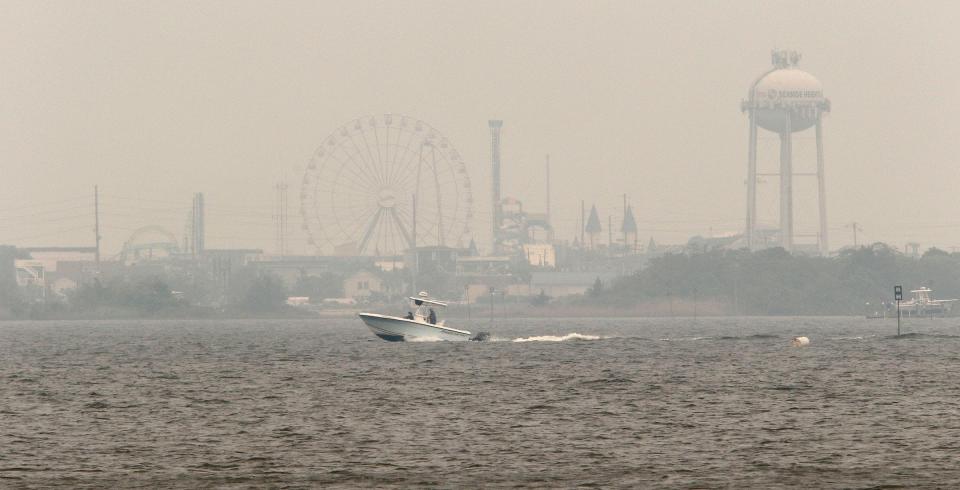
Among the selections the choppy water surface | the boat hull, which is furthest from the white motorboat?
the choppy water surface

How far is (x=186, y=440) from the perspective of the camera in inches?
2707

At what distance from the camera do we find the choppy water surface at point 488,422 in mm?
57781

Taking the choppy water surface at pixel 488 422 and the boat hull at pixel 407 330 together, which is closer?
the choppy water surface at pixel 488 422

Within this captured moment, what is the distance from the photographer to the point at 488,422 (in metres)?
75.6

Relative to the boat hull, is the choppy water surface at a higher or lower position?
lower

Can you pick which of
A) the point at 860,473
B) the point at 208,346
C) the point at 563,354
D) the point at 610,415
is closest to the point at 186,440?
the point at 610,415

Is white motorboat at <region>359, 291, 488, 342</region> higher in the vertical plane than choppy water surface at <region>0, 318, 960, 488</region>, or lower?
higher

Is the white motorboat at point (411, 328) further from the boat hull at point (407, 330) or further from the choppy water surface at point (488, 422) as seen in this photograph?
the choppy water surface at point (488, 422)

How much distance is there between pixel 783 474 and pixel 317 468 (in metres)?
15.8

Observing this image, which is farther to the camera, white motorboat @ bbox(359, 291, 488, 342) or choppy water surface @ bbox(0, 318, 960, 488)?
white motorboat @ bbox(359, 291, 488, 342)

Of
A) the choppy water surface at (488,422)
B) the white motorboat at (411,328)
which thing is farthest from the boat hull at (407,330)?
the choppy water surface at (488,422)

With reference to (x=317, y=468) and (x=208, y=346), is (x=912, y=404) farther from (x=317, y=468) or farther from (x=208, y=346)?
(x=208, y=346)

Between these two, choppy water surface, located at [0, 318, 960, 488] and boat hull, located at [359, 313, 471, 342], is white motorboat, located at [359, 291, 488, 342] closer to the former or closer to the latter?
boat hull, located at [359, 313, 471, 342]

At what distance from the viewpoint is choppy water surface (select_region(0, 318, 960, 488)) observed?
190ft
